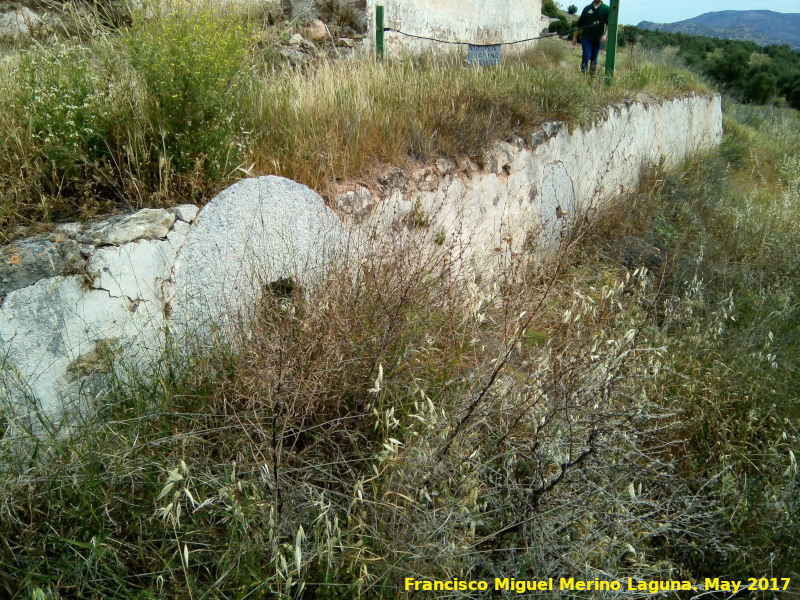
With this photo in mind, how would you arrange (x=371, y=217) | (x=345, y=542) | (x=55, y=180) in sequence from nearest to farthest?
(x=345, y=542)
(x=55, y=180)
(x=371, y=217)

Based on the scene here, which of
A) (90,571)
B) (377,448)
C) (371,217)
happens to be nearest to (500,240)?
(371,217)

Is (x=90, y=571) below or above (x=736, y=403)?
above

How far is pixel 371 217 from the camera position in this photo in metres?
4.02

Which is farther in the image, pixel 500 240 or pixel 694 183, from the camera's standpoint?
pixel 694 183

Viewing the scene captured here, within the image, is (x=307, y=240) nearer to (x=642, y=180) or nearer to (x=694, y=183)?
(x=642, y=180)

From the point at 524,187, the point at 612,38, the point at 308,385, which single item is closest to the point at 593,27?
the point at 612,38

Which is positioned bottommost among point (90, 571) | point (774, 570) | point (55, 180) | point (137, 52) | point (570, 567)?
point (774, 570)

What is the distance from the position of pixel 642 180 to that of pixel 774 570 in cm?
628

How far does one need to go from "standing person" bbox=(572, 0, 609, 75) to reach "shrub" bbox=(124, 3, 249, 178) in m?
7.30

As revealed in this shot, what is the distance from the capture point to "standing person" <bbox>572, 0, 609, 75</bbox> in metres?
9.22

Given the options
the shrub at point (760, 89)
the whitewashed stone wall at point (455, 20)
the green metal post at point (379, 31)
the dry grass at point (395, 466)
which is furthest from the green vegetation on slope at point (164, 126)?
the shrub at point (760, 89)

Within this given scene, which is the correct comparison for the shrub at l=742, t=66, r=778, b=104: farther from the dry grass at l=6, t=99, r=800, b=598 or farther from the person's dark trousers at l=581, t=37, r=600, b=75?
the dry grass at l=6, t=99, r=800, b=598

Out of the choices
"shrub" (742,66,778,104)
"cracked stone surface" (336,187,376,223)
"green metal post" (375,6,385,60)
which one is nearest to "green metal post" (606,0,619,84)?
"green metal post" (375,6,385,60)

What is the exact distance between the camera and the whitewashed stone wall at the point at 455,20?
8164mm
